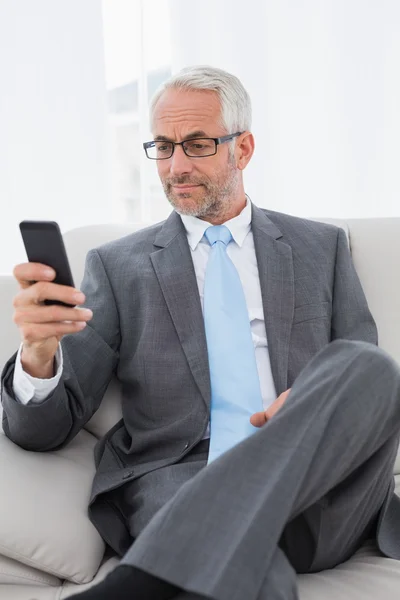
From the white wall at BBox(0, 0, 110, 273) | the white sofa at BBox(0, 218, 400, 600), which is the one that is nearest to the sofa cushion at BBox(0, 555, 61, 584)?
the white sofa at BBox(0, 218, 400, 600)

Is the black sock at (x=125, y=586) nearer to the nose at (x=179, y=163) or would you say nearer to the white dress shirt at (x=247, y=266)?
the white dress shirt at (x=247, y=266)

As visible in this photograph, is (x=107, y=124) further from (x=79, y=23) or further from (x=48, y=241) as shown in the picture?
(x=48, y=241)

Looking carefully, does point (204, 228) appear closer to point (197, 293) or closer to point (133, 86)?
point (197, 293)

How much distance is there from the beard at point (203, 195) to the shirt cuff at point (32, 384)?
0.50m

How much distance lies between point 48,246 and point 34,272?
0.05 m

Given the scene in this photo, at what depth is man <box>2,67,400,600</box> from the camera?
118cm

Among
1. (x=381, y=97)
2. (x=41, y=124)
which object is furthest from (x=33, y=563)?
(x=381, y=97)

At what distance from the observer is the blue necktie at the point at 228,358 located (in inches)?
67.0

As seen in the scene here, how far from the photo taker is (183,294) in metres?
1.80

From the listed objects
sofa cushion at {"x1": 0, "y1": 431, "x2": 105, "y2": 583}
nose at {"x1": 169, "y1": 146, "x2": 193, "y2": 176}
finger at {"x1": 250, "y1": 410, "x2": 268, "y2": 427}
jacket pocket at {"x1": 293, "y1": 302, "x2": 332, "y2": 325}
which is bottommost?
sofa cushion at {"x1": 0, "y1": 431, "x2": 105, "y2": 583}

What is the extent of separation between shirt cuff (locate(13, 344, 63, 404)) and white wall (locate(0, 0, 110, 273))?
3.97ft

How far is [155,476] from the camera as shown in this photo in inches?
64.9

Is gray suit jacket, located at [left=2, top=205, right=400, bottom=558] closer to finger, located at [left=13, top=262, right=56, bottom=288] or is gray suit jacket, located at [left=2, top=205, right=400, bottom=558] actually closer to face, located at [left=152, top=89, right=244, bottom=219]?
face, located at [left=152, top=89, right=244, bottom=219]

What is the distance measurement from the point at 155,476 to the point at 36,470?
24 centimetres
